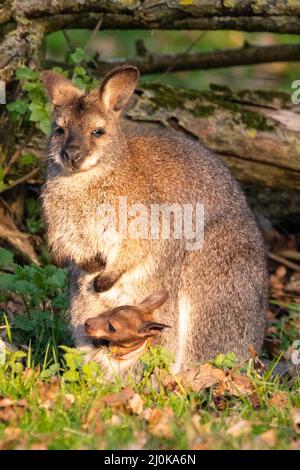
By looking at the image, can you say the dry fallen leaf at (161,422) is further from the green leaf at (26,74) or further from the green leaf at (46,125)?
the green leaf at (26,74)

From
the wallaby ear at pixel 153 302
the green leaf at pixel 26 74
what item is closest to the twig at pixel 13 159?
the green leaf at pixel 26 74

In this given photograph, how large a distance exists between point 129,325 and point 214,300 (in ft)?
2.23

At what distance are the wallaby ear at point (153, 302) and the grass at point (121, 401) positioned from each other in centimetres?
22

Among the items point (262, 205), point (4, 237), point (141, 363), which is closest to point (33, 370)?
point (141, 363)

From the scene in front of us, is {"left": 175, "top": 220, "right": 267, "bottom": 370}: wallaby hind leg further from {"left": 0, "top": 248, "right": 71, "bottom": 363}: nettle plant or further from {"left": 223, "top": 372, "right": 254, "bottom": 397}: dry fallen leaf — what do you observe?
{"left": 0, "top": 248, "right": 71, "bottom": 363}: nettle plant

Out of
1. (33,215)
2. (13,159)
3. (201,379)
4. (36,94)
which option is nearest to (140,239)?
(201,379)

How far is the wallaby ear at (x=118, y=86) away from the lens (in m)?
6.03

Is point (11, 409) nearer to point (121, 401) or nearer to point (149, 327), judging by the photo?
point (121, 401)

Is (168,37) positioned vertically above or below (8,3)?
above

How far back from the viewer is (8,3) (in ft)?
23.9

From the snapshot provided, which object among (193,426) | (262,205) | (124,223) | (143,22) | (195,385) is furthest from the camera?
(262,205)

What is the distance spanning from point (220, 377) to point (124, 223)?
1.06 meters

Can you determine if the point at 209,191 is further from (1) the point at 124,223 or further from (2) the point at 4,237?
(2) the point at 4,237

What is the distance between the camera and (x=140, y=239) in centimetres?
598
